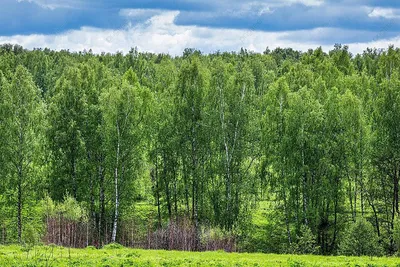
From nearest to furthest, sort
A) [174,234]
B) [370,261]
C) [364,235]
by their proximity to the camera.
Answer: [370,261] < [364,235] < [174,234]

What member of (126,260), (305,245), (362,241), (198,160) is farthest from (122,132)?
(362,241)

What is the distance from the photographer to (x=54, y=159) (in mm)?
56062

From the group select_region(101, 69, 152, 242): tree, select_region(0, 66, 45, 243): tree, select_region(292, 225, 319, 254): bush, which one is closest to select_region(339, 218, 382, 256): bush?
select_region(292, 225, 319, 254): bush

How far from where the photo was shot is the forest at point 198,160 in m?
51.8

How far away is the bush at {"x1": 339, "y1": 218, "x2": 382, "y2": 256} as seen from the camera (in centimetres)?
4388

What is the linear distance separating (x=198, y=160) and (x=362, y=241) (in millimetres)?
19955

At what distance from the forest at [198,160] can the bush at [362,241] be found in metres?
4.95

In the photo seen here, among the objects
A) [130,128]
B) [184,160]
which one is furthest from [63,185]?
[184,160]

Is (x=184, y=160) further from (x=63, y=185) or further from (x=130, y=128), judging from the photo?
(x=63, y=185)

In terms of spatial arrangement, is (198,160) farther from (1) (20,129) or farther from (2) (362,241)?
(2) (362,241)

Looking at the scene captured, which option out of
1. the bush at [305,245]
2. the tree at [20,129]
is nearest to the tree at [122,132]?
the tree at [20,129]

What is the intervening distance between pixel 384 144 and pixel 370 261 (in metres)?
20.8

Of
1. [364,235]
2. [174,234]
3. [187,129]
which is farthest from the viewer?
[187,129]

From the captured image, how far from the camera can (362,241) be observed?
4400cm
